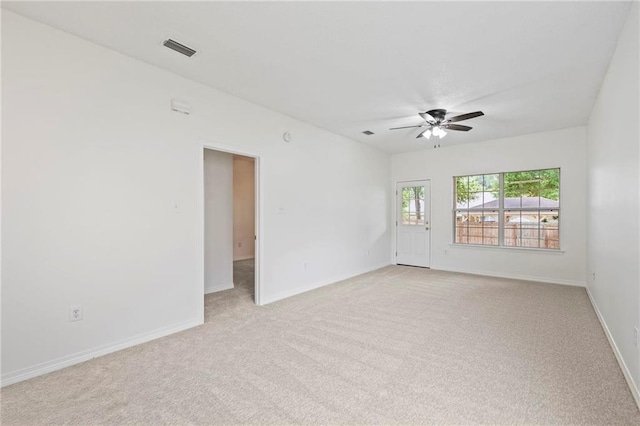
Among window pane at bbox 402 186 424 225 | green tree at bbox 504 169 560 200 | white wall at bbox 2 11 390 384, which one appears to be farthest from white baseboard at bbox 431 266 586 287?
white wall at bbox 2 11 390 384

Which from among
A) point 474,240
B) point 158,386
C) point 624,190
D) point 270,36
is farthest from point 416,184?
point 158,386

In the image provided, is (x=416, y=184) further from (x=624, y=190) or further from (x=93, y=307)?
(x=93, y=307)

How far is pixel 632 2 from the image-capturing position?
2.09 metres

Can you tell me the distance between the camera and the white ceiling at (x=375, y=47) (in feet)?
7.32

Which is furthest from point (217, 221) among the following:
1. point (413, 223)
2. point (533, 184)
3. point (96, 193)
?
point (533, 184)

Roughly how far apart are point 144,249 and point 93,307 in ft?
2.05

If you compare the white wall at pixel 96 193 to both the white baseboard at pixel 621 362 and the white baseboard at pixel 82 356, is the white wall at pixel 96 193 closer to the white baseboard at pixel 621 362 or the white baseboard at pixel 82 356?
the white baseboard at pixel 82 356

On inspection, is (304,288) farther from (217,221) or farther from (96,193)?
(96,193)

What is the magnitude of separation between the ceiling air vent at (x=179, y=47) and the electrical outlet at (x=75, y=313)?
2365 mm

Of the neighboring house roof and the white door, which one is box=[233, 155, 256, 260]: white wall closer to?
the white door

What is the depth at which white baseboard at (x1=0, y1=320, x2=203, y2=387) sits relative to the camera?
7.47ft

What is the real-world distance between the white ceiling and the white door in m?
2.98

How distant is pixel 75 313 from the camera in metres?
2.58

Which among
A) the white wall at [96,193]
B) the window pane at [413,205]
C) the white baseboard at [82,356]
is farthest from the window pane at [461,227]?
the white baseboard at [82,356]
